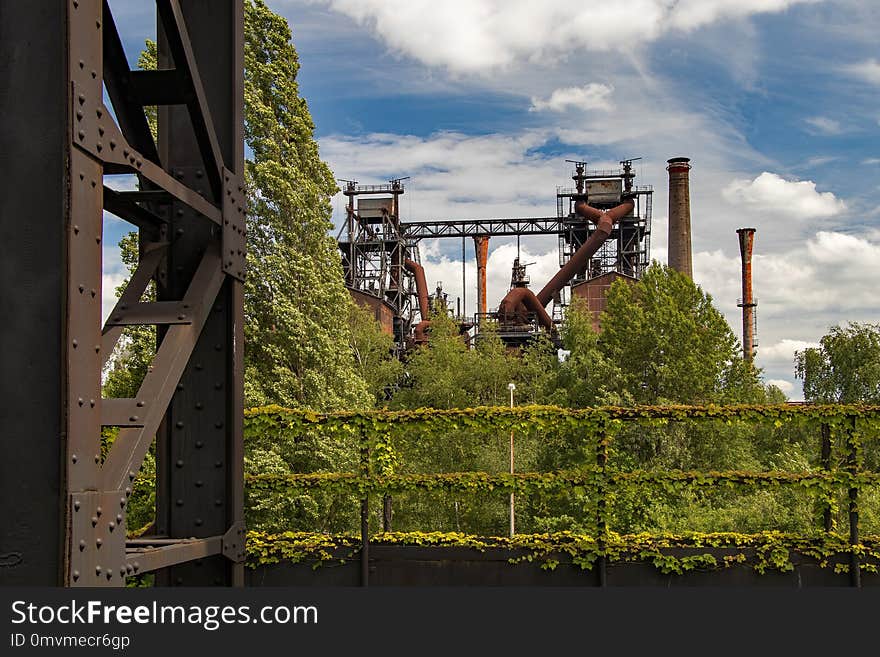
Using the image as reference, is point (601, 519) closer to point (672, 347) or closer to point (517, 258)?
point (672, 347)

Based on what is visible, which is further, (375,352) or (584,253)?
(584,253)

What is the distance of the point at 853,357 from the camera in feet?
149

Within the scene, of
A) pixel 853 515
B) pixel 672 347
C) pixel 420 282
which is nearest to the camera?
pixel 853 515

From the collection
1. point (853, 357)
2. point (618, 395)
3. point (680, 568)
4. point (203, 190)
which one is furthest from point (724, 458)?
point (203, 190)

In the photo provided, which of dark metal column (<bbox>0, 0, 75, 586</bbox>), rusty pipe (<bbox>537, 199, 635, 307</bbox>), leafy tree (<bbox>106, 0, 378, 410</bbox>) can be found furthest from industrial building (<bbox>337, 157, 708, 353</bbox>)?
dark metal column (<bbox>0, 0, 75, 586</bbox>)

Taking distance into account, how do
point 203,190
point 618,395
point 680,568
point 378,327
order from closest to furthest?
point 203,190 → point 680,568 → point 618,395 → point 378,327

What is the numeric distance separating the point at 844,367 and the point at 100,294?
47.7m

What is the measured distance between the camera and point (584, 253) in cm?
4697

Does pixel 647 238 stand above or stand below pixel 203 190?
above

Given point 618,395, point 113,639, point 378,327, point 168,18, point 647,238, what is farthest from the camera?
point 647,238

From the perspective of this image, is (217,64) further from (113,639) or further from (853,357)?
(853,357)

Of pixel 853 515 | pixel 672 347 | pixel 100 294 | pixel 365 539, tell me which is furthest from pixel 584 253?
pixel 100 294

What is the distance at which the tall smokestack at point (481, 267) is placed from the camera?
50125 millimetres

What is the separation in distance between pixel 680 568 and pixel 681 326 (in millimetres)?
20803
